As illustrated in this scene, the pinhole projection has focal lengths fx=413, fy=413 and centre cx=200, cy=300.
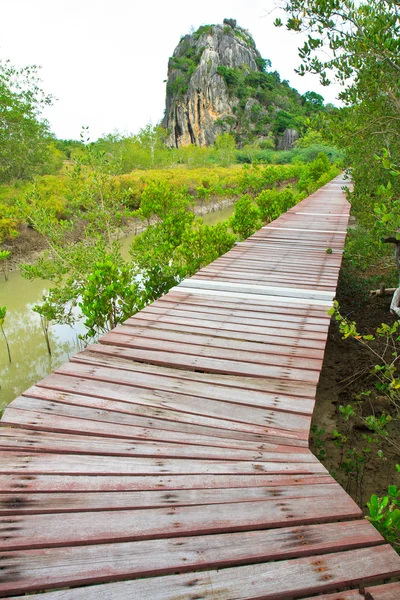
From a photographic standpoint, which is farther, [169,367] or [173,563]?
[169,367]

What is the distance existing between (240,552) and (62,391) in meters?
1.32

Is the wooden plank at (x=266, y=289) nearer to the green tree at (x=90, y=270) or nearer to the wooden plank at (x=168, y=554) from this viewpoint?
the green tree at (x=90, y=270)

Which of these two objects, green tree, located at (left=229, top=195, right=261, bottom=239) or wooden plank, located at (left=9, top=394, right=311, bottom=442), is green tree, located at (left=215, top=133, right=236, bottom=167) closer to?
green tree, located at (left=229, top=195, right=261, bottom=239)

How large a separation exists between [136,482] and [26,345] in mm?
5600

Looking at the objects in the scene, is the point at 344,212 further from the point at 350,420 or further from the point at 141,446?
the point at 141,446

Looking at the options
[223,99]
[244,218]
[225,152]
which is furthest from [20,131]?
[223,99]

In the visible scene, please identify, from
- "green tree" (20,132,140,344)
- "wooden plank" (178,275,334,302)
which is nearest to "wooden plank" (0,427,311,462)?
"wooden plank" (178,275,334,302)

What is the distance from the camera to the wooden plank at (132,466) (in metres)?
1.65

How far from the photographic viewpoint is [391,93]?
3785 millimetres

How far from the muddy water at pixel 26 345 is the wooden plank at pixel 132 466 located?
3.64m

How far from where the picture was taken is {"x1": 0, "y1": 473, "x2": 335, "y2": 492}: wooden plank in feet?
5.07

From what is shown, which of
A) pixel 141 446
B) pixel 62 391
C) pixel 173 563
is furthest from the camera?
pixel 62 391

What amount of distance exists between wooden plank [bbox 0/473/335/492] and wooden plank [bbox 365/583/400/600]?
46 cm

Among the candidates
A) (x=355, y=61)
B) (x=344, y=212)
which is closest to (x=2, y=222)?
(x=344, y=212)
